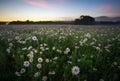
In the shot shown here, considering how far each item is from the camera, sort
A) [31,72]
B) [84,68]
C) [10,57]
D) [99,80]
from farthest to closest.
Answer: [10,57]
[84,68]
[31,72]
[99,80]

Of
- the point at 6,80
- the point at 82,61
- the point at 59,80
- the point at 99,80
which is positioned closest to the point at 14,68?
the point at 6,80

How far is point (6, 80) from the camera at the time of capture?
9.00ft

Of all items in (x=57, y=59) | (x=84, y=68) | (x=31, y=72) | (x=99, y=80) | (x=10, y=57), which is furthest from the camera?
(x=10, y=57)

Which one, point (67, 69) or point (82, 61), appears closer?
point (67, 69)

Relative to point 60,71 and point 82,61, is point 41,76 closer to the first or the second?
point 60,71

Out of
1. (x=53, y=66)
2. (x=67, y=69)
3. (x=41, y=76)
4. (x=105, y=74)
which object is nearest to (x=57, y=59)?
(x=53, y=66)

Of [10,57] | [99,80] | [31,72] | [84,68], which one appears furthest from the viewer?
[10,57]

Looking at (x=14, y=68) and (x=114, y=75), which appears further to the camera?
(x=14, y=68)

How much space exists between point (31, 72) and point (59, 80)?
0.55 meters

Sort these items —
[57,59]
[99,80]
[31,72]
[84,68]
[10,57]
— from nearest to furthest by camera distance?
[99,80] < [31,72] < [84,68] < [57,59] < [10,57]

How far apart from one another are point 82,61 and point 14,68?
147cm

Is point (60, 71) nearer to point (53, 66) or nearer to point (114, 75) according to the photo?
point (53, 66)

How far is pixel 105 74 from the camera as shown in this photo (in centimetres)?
279

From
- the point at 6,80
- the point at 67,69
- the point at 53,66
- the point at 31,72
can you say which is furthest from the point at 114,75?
the point at 6,80
